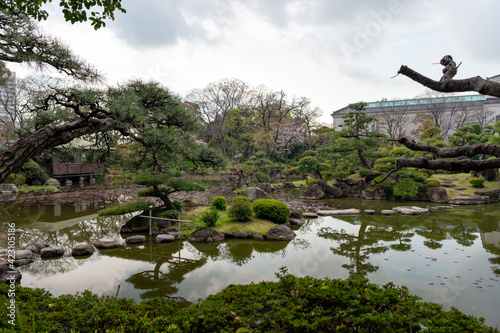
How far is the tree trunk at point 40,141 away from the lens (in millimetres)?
4371

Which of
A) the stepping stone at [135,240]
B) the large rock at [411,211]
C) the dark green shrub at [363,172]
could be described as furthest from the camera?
the dark green shrub at [363,172]

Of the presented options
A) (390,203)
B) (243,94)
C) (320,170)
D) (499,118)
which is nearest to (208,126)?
(243,94)

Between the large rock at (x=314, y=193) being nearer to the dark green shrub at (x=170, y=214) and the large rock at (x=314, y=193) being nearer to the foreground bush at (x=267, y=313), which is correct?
the dark green shrub at (x=170, y=214)

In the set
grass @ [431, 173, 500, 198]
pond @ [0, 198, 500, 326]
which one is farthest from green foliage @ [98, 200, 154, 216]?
grass @ [431, 173, 500, 198]

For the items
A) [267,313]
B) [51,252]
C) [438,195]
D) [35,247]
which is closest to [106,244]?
[51,252]

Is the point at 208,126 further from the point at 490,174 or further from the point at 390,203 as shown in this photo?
the point at 490,174

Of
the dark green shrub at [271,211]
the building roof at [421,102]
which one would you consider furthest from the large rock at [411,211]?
the building roof at [421,102]

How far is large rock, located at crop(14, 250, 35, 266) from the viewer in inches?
250

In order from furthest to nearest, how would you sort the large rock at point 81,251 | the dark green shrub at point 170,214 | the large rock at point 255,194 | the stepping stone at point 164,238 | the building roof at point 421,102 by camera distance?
the building roof at point 421,102 → the large rock at point 255,194 → the dark green shrub at point 170,214 → the stepping stone at point 164,238 → the large rock at point 81,251

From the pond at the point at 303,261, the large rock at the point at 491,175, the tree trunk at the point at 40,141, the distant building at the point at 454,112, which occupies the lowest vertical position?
the pond at the point at 303,261

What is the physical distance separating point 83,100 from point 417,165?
589 cm

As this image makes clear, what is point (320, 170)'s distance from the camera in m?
19.2

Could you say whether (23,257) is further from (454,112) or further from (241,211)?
(454,112)

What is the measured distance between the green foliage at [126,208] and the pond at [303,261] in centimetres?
79
